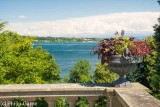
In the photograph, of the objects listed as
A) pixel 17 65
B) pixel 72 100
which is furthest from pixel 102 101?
pixel 72 100

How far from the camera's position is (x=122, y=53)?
6.34 m

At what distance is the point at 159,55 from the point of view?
13.3 metres

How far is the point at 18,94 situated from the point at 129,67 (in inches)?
85.5

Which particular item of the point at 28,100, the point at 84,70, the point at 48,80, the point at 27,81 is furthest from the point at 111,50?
the point at 84,70

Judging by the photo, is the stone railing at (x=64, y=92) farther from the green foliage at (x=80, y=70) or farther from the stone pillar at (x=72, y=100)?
the green foliage at (x=80, y=70)

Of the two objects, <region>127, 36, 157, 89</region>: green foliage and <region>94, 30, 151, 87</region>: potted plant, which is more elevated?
<region>94, 30, 151, 87</region>: potted plant

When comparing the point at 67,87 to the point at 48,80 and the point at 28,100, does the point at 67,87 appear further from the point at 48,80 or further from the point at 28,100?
the point at 48,80

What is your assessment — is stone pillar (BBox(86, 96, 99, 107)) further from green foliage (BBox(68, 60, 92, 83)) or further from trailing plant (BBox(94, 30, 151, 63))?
green foliage (BBox(68, 60, 92, 83))

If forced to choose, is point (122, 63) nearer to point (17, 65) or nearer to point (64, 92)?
point (64, 92)

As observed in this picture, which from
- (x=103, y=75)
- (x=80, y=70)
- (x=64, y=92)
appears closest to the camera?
(x=64, y=92)

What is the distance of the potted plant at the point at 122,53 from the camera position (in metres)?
6.23

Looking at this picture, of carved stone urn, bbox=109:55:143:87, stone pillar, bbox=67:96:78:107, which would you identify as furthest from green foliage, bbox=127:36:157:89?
stone pillar, bbox=67:96:78:107

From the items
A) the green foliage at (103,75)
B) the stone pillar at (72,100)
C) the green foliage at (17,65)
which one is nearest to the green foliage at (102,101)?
the stone pillar at (72,100)

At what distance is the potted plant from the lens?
245 inches
